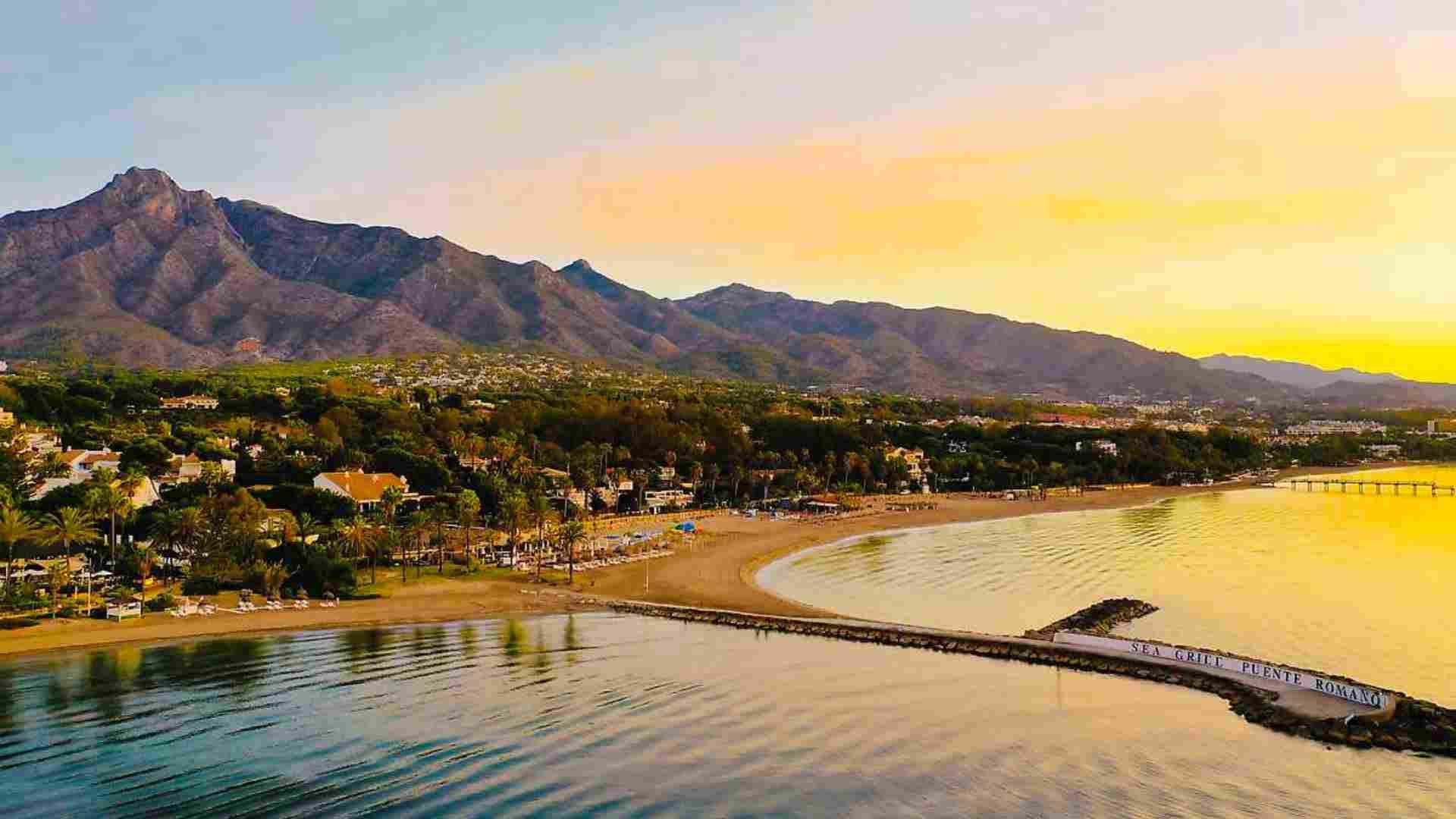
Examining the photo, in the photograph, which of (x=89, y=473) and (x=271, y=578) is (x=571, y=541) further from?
(x=89, y=473)

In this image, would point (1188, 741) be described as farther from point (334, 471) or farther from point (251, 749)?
Result: point (334, 471)

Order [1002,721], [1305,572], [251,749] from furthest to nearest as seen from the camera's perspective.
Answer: [1305,572], [1002,721], [251,749]

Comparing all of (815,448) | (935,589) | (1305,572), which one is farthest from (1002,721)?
(815,448)

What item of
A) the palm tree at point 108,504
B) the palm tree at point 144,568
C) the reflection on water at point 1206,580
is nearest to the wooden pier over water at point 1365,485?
the reflection on water at point 1206,580

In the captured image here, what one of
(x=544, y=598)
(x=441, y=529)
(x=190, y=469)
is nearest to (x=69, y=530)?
(x=441, y=529)

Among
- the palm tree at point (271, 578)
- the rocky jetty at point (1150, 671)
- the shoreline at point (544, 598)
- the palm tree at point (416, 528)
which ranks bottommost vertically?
the rocky jetty at point (1150, 671)

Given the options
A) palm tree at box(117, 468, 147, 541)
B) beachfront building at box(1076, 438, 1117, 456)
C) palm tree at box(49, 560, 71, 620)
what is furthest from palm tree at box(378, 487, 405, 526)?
beachfront building at box(1076, 438, 1117, 456)

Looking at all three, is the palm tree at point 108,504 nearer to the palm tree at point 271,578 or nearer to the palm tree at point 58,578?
the palm tree at point 58,578
